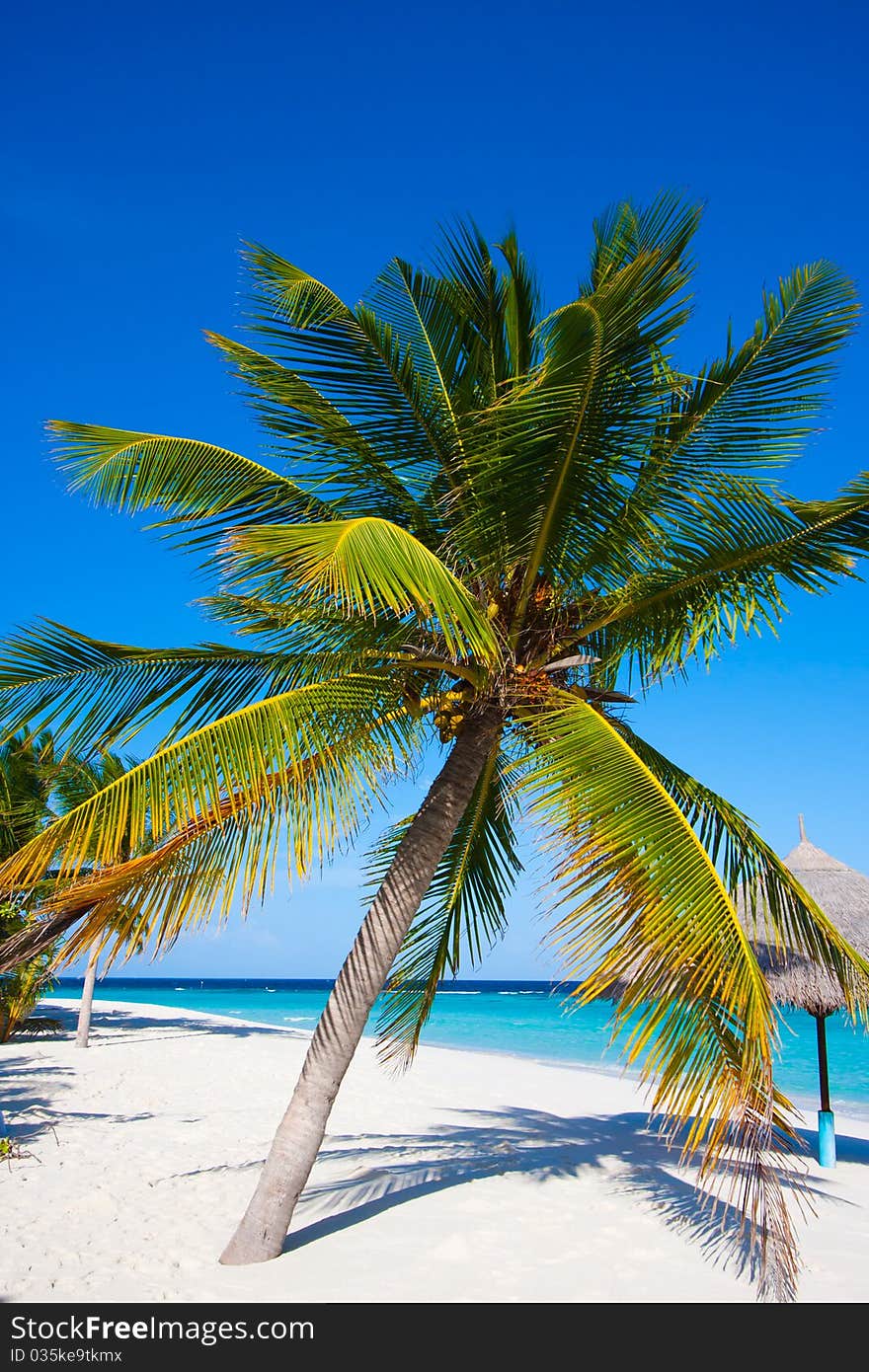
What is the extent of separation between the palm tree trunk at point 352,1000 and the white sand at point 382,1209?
236mm

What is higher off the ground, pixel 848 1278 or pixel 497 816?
pixel 497 816

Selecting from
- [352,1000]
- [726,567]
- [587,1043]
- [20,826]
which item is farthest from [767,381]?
[587,1043]

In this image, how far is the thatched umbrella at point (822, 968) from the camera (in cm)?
873

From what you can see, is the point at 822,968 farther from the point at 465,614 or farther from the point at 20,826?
the point at 20,826

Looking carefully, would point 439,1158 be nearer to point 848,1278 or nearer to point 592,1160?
point 592,1160

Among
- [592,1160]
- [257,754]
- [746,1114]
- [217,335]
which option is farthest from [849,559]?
[592,1160]

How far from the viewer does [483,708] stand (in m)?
5.07

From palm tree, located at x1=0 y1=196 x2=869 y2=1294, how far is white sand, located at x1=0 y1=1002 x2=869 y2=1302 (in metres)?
0.51

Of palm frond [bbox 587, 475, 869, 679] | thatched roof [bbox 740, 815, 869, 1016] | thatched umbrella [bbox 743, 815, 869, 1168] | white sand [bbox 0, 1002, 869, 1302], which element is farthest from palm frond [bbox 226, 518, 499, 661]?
thatched umbrella [bbox 743, 815, 869, 1168]

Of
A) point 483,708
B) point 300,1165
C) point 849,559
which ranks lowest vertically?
point 300,1165

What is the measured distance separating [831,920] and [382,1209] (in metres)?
5.72

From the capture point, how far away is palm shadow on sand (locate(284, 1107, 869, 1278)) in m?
5.45
